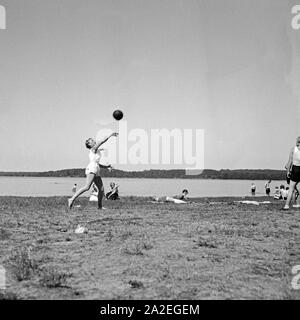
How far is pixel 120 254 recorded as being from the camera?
5.44 m

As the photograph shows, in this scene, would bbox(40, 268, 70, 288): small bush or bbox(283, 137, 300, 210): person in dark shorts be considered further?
bbox(283, 137, 300, 210): person in dark shorts

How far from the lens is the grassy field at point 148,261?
3891 millimetres

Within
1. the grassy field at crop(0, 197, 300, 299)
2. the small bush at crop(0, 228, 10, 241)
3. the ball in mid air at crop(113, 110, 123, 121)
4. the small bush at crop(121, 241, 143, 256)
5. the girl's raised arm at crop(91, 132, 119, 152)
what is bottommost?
the grassy field at crop(0, 197, 300, 299)

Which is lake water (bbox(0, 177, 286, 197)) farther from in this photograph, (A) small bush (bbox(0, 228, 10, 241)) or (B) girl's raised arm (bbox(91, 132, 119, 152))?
(A) small bush (bbox(0, 228, 10, 241))

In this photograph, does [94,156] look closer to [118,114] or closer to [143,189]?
[118,114]

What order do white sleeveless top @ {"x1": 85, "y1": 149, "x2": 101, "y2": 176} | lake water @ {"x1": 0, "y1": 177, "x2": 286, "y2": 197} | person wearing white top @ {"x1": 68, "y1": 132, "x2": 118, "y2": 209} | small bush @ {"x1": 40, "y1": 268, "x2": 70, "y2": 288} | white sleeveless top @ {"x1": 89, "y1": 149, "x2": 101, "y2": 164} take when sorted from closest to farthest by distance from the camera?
small bush @ {"x1": 40, "y1": 268, "x2": 70, "y2": 288} → person wearing white top @ {"x1": 68, "y1": 132, "x2": 118, "y2": 209} → white sleeveless top @ {"x1": 85, "y1": 149, "x2": 101, "y2": 176} → white sleeveless top @ {"x1": 89, "y1": 149, "x2": 101, "y2": 164} → lake water @ {"x1": 0, "y1": 177, "x2": 286, "y2": 197}

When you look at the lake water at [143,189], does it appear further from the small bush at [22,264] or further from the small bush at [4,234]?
the small bush at [22,264]

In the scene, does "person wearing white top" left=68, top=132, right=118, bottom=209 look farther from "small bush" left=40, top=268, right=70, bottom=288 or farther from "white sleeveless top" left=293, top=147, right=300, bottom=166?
"small bush" left=40, top=268, right=70, bottom=288

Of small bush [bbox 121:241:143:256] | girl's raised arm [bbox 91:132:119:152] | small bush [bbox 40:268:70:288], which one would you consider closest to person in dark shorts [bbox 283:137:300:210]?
girl's raised arm [bbox 91:132:119:152]

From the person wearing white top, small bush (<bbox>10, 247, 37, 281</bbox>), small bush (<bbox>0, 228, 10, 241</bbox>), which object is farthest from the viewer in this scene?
the person wearing white top

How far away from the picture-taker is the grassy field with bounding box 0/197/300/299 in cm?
389

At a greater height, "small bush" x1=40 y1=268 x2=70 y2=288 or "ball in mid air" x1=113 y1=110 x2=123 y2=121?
"ball in mid air" x1=113 y1=110 x2=123 y2=121
